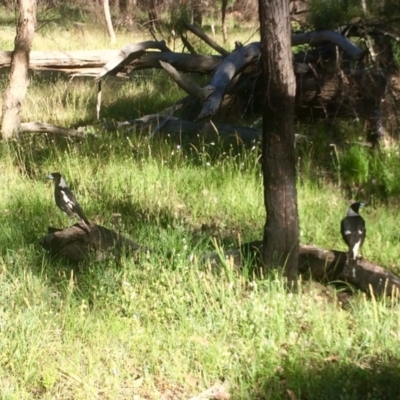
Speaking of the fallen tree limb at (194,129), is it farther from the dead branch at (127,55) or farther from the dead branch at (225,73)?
the dead branch at (127,55)

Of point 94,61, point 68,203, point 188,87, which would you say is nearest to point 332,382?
point 68,203

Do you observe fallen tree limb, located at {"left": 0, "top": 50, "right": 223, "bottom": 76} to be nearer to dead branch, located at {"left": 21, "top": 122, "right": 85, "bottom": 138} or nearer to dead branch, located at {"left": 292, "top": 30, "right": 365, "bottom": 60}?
dead branch, located at {"left": 21, "top": 122, "right": 85, "bottom": 138}

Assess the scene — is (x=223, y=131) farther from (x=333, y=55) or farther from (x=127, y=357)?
(x=127, y=357)

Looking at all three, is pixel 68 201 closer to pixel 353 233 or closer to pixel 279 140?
pixel 279 140

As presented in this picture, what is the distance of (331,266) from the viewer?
176 inches

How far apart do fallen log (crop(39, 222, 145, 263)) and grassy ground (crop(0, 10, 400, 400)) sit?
9cm

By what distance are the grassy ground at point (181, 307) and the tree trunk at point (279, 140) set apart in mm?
278

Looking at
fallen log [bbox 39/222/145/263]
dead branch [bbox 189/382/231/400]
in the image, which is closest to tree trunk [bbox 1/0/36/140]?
fallen log [bbox 39/222/145/263]

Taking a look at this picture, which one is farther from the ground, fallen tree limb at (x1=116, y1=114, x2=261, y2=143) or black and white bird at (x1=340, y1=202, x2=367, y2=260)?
fallen tree limb at (x1=116, y1=114, x2=261, y2=143)

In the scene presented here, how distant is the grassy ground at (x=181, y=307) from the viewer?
3363 millimetres

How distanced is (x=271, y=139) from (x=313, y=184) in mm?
2371

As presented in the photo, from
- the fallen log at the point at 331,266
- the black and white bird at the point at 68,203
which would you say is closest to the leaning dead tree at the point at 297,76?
the black and white bird at the point at 68,203

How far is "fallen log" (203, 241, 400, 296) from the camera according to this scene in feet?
13.9

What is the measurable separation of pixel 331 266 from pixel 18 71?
15.9 ft
